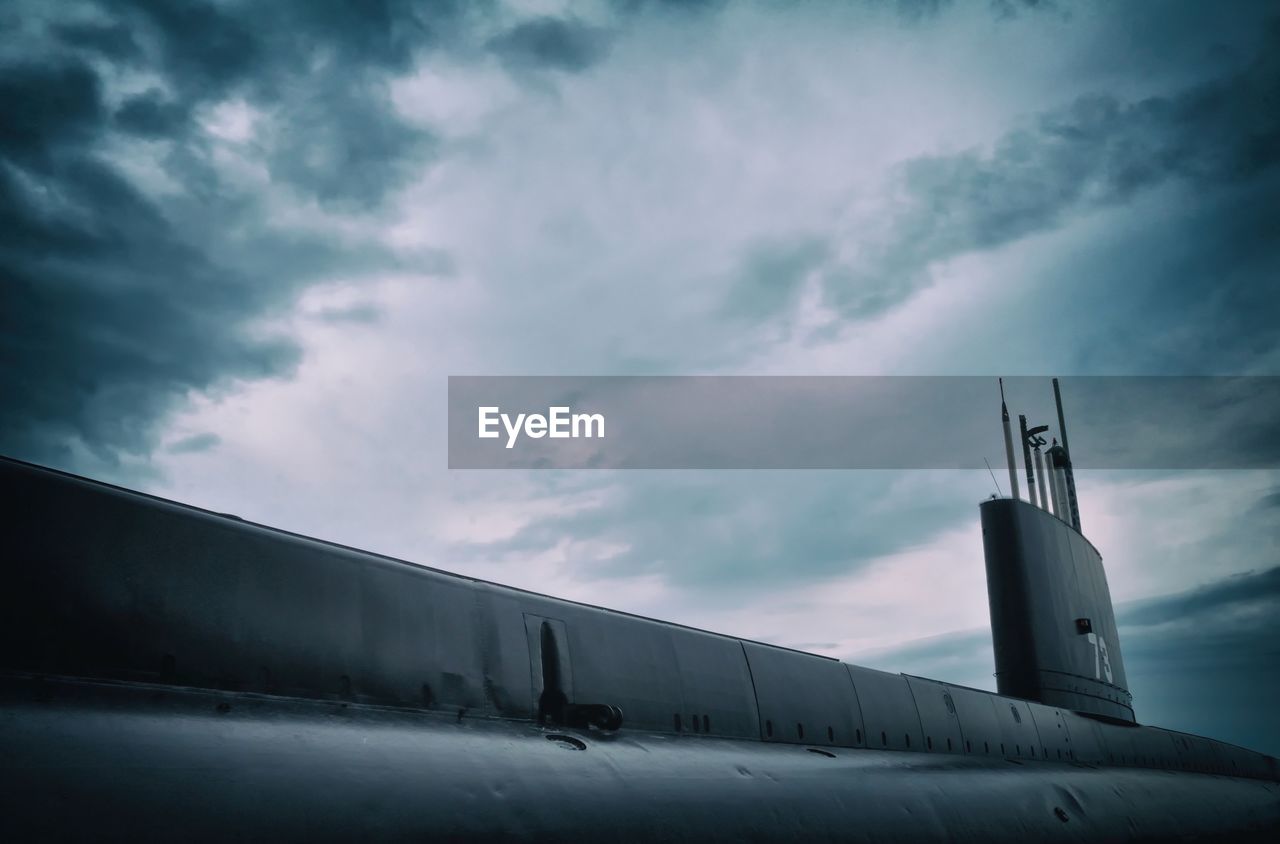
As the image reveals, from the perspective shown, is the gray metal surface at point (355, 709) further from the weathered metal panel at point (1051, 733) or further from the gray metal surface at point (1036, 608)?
the gray metal surface at point (1036, 608)

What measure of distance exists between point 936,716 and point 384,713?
23.2ft

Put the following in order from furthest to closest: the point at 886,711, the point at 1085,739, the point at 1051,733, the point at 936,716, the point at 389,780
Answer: the point at 1085,739 < the point at 1051,733 < the point at 936,716 < the point at 886,711 < the point at 389,780

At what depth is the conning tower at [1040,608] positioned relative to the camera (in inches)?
521

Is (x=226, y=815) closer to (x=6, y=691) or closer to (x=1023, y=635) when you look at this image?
(x=6, y=691)

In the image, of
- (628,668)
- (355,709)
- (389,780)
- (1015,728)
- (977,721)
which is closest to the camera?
(389,780)

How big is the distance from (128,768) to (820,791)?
14.3ft

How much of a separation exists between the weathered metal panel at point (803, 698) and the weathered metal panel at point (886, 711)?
170 millimetres

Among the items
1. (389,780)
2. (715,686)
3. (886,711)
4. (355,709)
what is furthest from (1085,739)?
(389,780)

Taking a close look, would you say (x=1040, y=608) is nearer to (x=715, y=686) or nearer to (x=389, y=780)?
(x=715, y=686)

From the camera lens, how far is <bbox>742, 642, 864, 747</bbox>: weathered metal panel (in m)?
8.07

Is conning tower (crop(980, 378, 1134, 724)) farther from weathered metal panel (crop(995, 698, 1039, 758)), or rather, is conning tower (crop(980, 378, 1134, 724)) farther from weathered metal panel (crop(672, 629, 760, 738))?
weathered metal panel (crop(672, 629, 760, 738))

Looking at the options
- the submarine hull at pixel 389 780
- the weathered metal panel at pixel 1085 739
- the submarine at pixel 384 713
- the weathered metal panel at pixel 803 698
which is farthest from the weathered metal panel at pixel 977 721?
the submarine hull at pixel 389 780

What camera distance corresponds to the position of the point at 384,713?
491cm

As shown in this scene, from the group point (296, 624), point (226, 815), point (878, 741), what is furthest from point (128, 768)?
point (878, 741)
